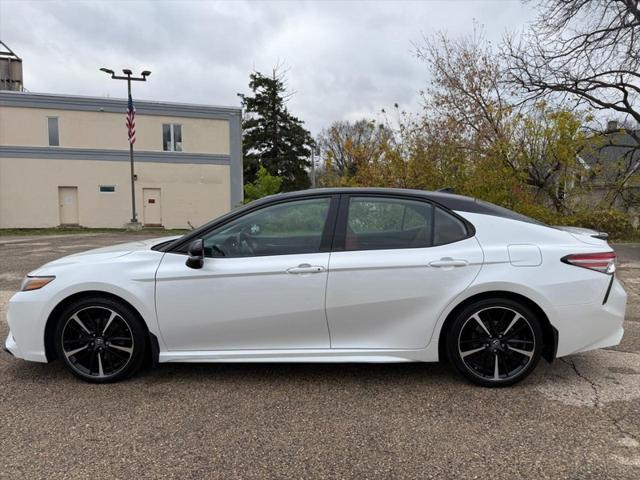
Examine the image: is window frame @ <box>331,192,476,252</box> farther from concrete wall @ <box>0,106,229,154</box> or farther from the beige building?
concrete wall @ <box>0,106,229,154</box>

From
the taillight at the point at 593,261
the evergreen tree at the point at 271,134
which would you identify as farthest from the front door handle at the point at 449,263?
the evergreen tree at the point at 271,134

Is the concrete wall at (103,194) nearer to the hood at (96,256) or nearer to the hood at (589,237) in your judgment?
the hood at (96,256)

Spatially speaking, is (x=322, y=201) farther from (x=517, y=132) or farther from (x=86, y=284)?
(x=517, y=132)

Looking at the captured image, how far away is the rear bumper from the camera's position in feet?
11.1

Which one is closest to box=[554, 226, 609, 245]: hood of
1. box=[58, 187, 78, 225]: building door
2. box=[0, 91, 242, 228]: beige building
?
box=[0, 91, 242, 228]: beige building

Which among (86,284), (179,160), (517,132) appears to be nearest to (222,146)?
(179,160)

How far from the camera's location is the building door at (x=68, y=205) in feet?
82.0

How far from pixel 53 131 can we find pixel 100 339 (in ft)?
82.4

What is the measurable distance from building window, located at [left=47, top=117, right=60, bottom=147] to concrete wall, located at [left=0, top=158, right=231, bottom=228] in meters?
0.95

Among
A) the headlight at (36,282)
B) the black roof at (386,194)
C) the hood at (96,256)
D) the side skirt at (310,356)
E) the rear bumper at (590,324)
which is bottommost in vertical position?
the side skirt at (310,356)

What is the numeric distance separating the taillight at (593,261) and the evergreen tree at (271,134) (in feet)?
141

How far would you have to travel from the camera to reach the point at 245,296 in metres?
3.41

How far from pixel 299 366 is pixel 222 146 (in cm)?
2450

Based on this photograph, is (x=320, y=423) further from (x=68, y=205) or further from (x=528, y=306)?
(x=68, y=205)
